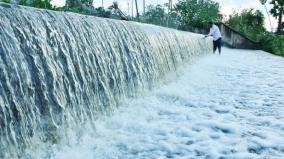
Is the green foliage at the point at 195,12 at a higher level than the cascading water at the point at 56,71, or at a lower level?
higher

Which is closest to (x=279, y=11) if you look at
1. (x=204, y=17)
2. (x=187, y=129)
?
(x=204, y=17)

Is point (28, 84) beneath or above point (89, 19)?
beneath

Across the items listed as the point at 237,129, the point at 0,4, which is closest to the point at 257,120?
the point at 237,129

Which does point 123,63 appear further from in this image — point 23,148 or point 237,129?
point 23,148

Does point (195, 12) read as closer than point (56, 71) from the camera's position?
No

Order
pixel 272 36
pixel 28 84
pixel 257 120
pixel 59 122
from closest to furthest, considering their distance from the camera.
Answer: pixel 28 84 → pixel 59 122 → pixel 257 120 → pixel 272 36

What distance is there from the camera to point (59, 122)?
158 inches

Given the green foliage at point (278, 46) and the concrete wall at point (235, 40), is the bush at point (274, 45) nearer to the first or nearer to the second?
the green foliage at point (278, 46)

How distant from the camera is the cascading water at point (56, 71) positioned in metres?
3.46

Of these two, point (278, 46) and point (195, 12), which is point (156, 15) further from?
point (278, 46)

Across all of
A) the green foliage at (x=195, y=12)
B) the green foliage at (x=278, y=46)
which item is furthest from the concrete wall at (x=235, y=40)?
the green foliage at (x=195, y=12)

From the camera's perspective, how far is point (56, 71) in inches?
164

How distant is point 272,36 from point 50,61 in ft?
76.1

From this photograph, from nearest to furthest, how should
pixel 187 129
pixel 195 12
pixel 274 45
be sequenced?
pixel 187 129 < pixel 274 45 < pixel 195 12
